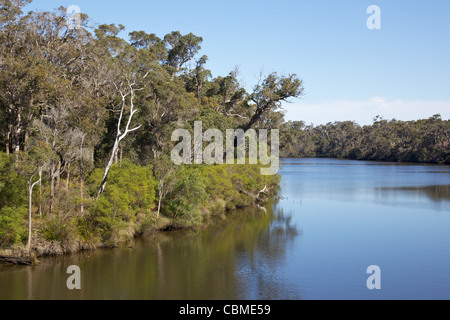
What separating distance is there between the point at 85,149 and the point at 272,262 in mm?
14152

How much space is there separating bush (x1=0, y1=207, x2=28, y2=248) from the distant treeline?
55133 millimetres

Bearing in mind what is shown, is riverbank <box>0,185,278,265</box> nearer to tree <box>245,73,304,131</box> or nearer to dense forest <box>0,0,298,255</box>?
dense forest <box>0,0,298,255</box>

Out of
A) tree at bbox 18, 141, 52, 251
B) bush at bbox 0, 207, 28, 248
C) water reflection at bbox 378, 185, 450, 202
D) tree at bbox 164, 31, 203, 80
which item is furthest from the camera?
tree at bbox 164, 31, 203, 80

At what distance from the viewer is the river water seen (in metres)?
19.5

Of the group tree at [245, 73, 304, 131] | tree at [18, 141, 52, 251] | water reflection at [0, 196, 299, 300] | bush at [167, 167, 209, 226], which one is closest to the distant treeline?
tree at [245, 73, 304, 131]

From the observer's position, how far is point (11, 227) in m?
22.2

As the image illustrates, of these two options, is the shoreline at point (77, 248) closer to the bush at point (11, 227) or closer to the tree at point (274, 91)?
the bush at point (11, 227)

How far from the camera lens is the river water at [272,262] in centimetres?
1950

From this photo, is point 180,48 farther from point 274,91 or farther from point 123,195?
point 123,195

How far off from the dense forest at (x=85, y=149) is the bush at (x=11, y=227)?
6cm

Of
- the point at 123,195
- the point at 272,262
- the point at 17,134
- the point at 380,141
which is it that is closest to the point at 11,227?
the point at 123,195

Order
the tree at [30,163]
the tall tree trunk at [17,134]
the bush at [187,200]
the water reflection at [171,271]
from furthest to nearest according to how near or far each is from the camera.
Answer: the bush at [187,200]
the tall tree trunk at [17,134]
the tree at [30,163]
the water reflection at [171,271]

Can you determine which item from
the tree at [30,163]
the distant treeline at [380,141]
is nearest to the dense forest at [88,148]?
the tree at [30,163]
